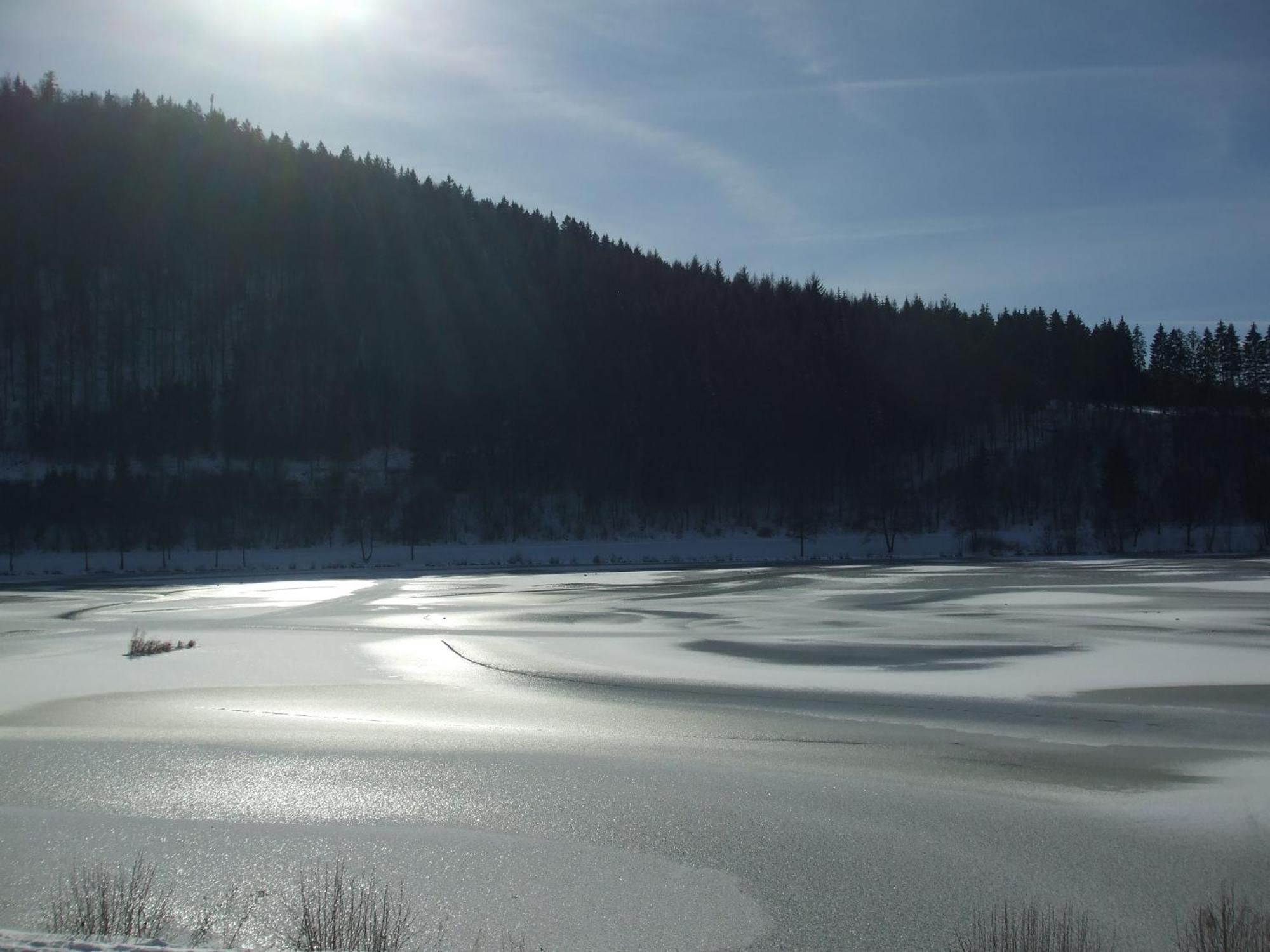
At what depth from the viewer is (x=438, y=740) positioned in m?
13.2

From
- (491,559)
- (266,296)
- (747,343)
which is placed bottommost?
(491,559)

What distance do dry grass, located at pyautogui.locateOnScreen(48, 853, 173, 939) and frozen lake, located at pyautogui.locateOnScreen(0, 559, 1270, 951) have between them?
27 centimetres

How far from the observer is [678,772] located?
11.6 metres

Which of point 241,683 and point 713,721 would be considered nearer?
point 713,721

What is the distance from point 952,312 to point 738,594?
9604cm

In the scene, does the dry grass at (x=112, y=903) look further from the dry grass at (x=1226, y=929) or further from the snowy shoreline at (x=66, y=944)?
the dry grass at (x=1226, y=929)

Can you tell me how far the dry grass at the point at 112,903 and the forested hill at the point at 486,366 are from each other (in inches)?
2970

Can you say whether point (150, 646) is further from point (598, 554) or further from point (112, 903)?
point (598, 554)

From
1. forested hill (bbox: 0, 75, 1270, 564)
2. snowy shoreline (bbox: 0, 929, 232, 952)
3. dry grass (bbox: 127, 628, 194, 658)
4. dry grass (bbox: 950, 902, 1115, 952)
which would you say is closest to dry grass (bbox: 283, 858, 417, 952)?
snowy shoreline (bbox: 0, 929, 232, 952)

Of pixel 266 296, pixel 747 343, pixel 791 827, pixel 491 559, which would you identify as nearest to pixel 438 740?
pixel 791 827

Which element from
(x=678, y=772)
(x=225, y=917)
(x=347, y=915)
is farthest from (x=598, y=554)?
(x=347, y=915)

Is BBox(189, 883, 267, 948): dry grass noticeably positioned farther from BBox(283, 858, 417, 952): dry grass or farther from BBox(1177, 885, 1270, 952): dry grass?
BBox(1177, 885, 1270, 952): dry grass

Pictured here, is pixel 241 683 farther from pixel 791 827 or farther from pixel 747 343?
pixel 747 343

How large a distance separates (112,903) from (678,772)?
623cm
